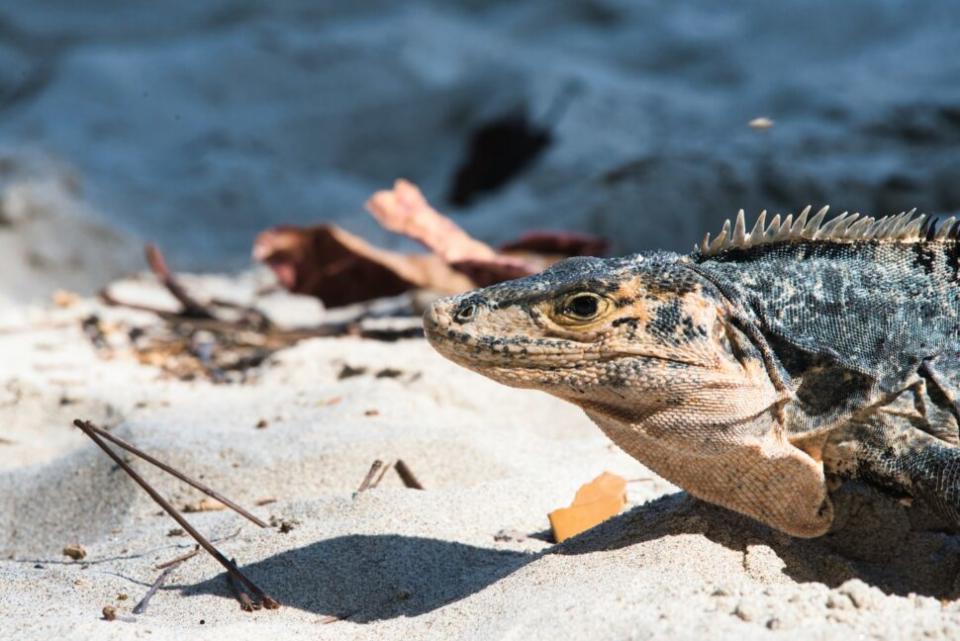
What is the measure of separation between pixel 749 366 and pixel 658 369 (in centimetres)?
23

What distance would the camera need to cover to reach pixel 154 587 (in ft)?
11.1

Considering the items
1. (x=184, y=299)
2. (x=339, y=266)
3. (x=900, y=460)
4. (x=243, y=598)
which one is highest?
(x=900, y=460)

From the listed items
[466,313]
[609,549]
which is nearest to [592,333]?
[466,313]

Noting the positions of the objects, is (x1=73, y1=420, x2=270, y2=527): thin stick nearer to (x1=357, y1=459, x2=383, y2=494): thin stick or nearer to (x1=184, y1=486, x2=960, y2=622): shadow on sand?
(x1=184, y1=486, x2=960, y2=622): shadow on sand

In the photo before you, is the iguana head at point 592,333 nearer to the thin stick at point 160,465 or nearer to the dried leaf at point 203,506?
A: the thin stick at point 160,465

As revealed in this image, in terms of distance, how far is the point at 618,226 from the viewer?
26.9 feet

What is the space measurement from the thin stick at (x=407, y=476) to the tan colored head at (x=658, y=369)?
1046mm

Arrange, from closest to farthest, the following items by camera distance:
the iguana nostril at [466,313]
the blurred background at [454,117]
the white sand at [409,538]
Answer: the white sand at [409,538], the iguana nostril at [466,313], the blurred background at [454,117]

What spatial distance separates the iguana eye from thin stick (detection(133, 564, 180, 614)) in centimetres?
126

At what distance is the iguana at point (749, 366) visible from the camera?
122 inches

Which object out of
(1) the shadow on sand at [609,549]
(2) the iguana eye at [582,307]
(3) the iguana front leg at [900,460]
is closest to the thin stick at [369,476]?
(1) the shadow on sand at [609,549]

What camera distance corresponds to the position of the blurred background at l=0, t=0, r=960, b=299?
27.0 ft

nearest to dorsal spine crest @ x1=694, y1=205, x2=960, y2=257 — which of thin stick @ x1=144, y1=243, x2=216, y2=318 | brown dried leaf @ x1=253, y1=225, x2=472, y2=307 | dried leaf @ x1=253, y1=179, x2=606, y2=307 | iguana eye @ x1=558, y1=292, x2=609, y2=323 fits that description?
iguana eye @ x1=558, y1=292, x2=609, y2=323

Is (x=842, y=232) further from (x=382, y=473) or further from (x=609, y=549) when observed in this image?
(x=382, y=473)
